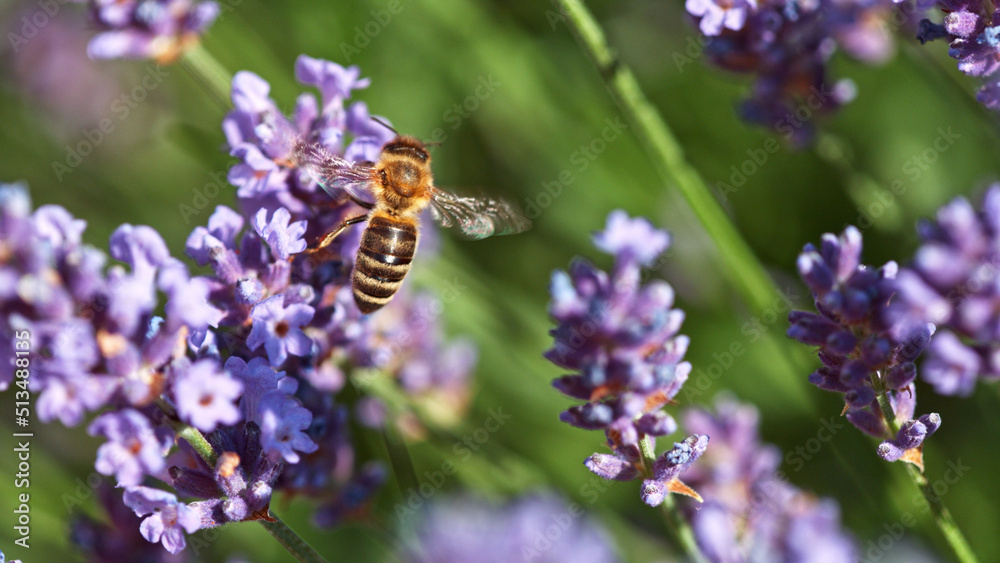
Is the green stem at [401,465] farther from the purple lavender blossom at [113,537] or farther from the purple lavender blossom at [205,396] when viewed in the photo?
the purple lavender blossom at [205,396]

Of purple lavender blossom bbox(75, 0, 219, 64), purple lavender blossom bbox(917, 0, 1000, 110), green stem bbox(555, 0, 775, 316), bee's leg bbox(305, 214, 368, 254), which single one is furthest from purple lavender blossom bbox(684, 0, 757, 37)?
purple lavender blossom bbox(75, 0, 219, 64)

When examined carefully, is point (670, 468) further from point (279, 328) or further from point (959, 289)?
point (279, 328)

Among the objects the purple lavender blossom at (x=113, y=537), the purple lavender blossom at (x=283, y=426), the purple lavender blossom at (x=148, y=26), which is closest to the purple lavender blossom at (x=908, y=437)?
the purple lavender blossom at (x=283, y=426)

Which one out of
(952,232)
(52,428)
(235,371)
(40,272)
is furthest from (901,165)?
(52,428)

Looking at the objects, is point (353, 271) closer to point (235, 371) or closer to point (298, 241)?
point (298, 241)

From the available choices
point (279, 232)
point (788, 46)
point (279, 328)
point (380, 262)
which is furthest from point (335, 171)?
point (788, 46)

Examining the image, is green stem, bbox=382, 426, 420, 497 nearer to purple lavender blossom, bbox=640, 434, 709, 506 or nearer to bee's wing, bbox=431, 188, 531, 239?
bee's wing, bbox=431, 188, 531, 239

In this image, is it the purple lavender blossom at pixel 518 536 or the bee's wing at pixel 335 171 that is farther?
the purple lavender blossom at pixel 518 536
